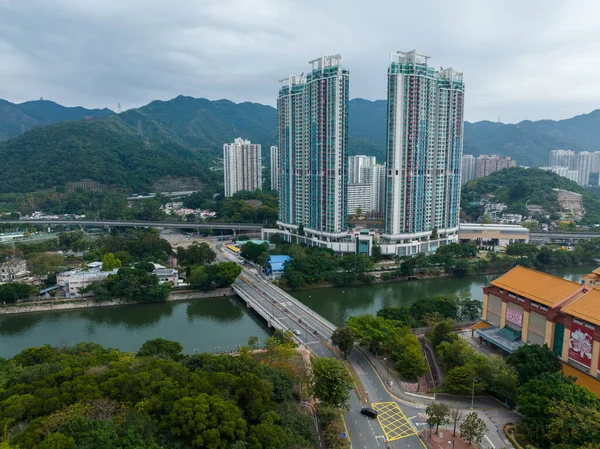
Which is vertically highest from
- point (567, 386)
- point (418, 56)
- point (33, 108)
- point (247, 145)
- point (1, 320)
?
point (33, 108)

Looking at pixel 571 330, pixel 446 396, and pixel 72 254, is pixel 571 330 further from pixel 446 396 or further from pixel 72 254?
pixel 72 254

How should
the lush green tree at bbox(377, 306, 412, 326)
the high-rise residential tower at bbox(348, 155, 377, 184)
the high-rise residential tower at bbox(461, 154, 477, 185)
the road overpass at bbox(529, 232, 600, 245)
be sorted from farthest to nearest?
1. the high-rise residential tower at bbox(461, 154, 477, 185)
2. the high-rise residential tower at bbox(348, 155, 377, 184)
3. the road overpass at bbox(529, 232, 600, 245)
4. the lush green tree at bbox(377, 306, 412, 326)

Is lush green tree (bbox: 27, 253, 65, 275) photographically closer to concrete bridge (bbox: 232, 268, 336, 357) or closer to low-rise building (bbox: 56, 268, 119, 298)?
low-rise building (bbox: 56, 268, 119, 298)

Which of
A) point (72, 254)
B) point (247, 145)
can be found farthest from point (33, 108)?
point (72, 254)

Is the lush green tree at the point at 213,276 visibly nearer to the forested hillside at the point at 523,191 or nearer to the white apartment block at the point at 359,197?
the white apartment block at the point at 359,197

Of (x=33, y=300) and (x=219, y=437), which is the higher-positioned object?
(x=219, y=437)

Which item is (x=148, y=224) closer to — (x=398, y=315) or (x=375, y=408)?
(x=398, y=315)

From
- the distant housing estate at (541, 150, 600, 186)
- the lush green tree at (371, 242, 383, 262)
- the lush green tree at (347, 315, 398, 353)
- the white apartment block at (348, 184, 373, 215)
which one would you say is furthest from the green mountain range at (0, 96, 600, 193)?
the lush green tree at (347, 315, 398, 353)
